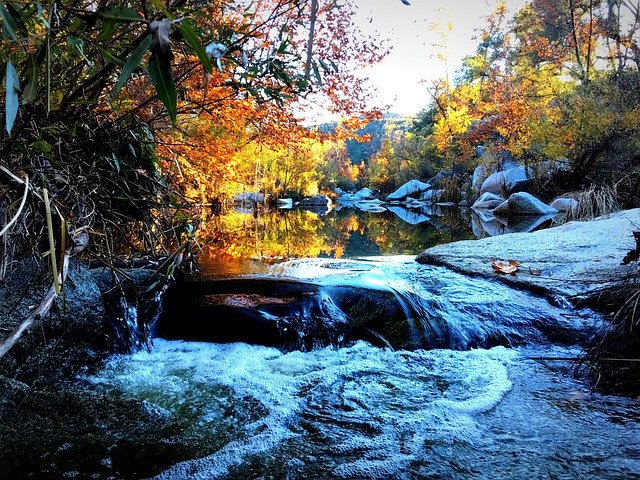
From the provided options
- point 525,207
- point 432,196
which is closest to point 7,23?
point 525,207

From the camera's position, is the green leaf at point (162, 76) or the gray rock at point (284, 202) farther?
the gray rock at point (284, 202)

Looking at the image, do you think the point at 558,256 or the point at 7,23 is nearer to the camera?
the point at 7,23

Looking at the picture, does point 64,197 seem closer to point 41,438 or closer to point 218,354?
point 41,438

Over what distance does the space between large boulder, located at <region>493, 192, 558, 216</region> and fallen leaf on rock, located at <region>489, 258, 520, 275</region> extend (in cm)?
967

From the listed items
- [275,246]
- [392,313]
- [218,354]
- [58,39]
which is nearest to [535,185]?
[275,246]

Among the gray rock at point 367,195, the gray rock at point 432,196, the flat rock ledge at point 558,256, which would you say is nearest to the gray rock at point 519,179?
the gray rock at point 432,196

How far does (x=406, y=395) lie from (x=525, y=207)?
42.3 feet

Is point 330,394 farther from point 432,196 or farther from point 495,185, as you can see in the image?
point 432,196

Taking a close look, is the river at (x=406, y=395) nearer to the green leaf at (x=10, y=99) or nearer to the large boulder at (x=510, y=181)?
the green leaf at (x=10, y=99)

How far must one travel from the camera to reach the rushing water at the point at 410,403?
1662mm

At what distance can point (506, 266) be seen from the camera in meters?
4.28

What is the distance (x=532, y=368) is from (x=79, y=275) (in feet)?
10.3

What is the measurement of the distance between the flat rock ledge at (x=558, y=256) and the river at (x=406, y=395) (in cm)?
34

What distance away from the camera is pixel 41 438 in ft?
5.97
